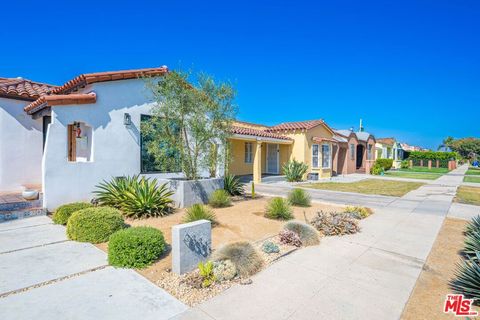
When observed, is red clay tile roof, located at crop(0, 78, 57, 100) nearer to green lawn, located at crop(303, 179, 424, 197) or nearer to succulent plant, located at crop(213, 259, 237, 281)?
succulent plant, located at crop(213, 259, 237, 281)

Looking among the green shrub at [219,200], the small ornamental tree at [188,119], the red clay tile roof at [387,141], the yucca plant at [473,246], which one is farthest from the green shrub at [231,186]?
the red clay tile roof at [387,141]

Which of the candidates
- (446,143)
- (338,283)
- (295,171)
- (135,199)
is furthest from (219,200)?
(446,143)

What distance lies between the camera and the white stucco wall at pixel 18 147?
990 centimetres

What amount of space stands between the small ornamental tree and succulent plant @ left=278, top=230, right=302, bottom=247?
5.33m

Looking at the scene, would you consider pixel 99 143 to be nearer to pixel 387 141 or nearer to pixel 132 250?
pixel 132 250

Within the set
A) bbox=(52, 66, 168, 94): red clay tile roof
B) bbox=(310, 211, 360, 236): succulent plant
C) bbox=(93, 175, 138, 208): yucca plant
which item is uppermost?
bbox=(52, 66, 168, 94): red clay tile roof

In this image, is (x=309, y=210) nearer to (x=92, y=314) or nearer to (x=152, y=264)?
(x=152, y=264)

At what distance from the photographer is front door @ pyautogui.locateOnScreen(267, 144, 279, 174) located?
73.1ft

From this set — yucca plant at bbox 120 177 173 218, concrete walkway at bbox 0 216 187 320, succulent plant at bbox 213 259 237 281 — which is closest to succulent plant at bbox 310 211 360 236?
succulent plant at bbox 213 259 237 281

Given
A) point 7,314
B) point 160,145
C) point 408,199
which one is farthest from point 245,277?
point 408,199

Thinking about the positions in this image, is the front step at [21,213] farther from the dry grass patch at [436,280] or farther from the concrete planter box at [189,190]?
the dry grass patch at [436,280]

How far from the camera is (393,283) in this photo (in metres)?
4.38

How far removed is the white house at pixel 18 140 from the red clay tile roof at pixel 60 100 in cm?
Result: 66

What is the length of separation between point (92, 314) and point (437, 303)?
4938 millimetres
